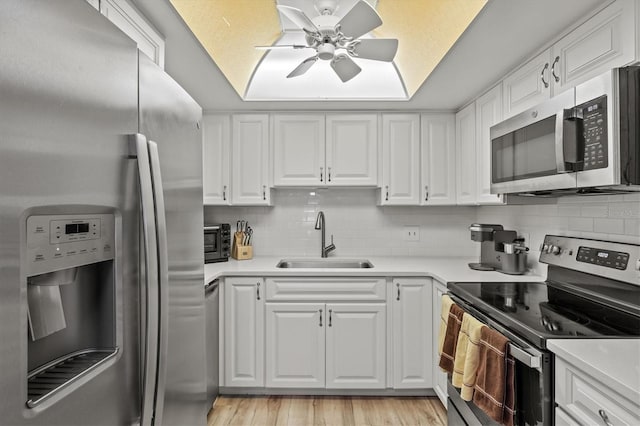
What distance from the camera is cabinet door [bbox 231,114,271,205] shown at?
315 centimetres

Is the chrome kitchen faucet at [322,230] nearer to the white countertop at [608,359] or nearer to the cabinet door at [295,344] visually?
the cabinet door at [295,344]

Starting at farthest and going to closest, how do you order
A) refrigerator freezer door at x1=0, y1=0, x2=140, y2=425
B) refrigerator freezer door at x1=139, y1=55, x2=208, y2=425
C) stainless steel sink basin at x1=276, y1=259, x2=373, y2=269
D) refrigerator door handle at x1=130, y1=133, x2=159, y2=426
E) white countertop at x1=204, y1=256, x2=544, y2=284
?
stainless steel sink basin at x1=276, y1=259, x2=373, y2=269 → white countertop at x1=204, y1=256, x2=544, y2=284 → refrigerator freezer door at x1=139, y1=55, x2=208, y2=425 → refrigerator door handle at x1=130, y1=133, x2=159, y2=426 → refrigerator freezer door at x1=0, y1=0, x2=140, y2=425

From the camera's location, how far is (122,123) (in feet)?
2.81

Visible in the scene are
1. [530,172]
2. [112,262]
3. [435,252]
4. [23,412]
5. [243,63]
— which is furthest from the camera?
[435,252]

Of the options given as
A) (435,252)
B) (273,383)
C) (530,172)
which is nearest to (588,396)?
(530,172)

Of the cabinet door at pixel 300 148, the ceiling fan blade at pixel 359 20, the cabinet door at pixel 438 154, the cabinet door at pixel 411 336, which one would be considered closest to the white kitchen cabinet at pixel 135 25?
the ceiling fan blade at pixel 359 20

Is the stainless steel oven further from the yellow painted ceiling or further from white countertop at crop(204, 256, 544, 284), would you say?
the yellow painted ceiling

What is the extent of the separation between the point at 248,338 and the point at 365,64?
2243 mm

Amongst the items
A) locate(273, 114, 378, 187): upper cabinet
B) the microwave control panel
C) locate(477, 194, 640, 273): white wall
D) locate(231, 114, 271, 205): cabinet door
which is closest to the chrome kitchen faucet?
locate(273, 114, 378, 187): upper cabinet

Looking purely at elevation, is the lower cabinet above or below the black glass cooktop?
below

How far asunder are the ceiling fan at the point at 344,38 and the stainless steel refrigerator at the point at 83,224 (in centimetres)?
86

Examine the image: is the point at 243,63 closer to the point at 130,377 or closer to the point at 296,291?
the point at 296,291

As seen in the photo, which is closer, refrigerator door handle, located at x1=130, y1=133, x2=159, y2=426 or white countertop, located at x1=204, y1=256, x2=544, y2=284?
refrigerator door handle, located at x1=130, y1=133, x2=159, y2=426

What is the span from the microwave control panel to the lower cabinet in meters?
1.64
